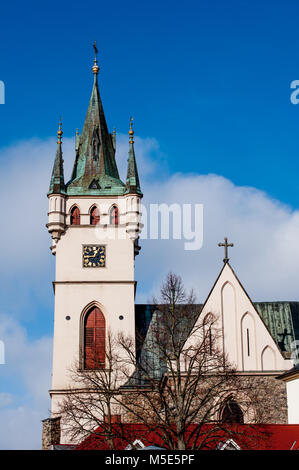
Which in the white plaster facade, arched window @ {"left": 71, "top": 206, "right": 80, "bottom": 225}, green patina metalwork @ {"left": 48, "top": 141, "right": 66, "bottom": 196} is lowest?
the white plaster facade

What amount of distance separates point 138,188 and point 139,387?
13.6 metres

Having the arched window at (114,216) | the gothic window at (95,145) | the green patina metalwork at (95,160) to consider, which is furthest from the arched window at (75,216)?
the gothic window at (95,145)

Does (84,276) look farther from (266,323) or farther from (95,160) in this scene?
(266,323)

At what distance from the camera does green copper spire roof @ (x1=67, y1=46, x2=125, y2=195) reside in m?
56.8

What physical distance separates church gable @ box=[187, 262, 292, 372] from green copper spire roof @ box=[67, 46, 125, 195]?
39.2 feet

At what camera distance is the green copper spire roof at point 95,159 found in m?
56.8

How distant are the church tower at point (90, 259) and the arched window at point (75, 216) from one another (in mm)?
62

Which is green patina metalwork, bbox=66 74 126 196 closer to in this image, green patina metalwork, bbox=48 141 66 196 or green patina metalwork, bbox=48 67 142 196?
green patina metalwork, bbox=48 67 142 196

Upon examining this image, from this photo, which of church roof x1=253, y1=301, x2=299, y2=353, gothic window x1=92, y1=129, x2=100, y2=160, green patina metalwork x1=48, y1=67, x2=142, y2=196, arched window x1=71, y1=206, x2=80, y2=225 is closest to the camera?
church roof x1=253, y1=301, x2=299, y2=353

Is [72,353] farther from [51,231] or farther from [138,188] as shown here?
[138,188]

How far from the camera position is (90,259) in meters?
54.5

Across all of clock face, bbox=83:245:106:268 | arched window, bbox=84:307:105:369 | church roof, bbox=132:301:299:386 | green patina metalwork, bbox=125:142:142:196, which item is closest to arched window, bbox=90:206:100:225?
clock face, bbox=83:245:106:268

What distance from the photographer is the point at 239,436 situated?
3831 cm
